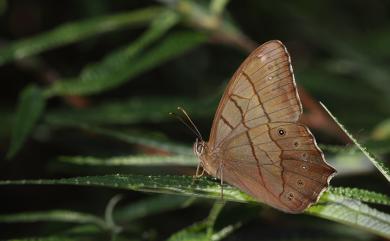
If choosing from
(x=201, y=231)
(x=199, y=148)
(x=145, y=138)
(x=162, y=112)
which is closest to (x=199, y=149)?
(x=199, y=148)

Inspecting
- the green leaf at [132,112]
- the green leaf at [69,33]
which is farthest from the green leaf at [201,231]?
the green leaf at [69,33]

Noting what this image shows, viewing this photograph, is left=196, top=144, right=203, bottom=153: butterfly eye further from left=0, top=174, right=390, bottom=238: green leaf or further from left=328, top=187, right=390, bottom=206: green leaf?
left=328, top=187, right=390, bottom=206: green leaf

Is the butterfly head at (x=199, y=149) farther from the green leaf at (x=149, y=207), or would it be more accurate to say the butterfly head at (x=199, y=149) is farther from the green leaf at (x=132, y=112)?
the green leaf at (x=132, y=112)

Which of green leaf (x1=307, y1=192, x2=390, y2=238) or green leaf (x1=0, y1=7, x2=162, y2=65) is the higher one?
green leaf (x1=0, y1=7, x2=162, y2=65)

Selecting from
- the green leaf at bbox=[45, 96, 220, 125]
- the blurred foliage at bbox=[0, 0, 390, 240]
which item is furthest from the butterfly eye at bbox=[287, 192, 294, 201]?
the green leaf at bbox=[45, 96, 220, 125]

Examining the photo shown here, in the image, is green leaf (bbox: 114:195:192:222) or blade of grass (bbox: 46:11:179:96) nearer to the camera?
green leaf (bbox: 114:195:192:222)

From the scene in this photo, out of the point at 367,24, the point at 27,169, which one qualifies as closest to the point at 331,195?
the point at 27,169
